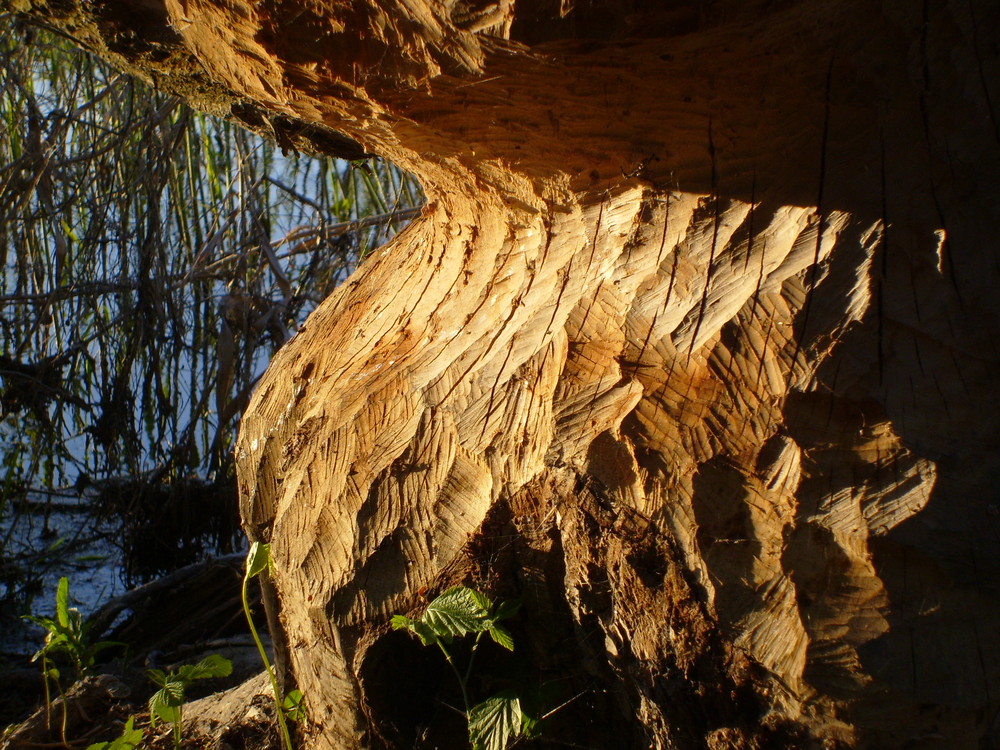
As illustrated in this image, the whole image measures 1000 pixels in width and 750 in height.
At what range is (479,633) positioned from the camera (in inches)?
51.7

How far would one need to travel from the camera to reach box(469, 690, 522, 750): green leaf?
4.20 ft

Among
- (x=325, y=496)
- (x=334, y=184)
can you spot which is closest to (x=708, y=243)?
(x=325, y=496)

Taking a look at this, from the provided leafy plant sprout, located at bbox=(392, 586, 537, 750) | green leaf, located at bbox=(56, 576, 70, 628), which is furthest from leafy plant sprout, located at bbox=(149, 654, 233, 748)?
leafy plant sprout, located at bbox=(392, 586, 537, 750)

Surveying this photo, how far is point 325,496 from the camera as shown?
1.40 m

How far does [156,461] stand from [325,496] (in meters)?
2.49

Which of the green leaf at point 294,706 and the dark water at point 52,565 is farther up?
the dark water at point 52,565

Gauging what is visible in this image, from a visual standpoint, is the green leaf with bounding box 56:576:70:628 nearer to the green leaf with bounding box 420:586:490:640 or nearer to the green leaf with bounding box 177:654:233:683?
the green leaf with bounding box 177:654:233:683

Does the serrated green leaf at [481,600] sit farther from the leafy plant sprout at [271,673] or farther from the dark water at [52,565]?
the dark water at [52,565]

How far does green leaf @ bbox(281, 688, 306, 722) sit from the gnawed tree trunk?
0.53 m

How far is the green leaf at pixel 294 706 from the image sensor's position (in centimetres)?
166

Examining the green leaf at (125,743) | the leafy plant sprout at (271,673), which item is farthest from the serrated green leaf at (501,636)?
the green leaf at (125,743)

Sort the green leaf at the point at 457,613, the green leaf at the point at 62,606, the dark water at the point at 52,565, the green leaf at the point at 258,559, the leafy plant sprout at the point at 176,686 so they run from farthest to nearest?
the dark water at the point at 52,565
the green leaf at the point at 62,606
the leafy plant sprout at the point at 176,686
the green leaf at the point at 258,559
the green leaf at the point at 457,613

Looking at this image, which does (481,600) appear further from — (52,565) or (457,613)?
(52,565)

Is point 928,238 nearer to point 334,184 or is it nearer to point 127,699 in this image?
point 127,699
